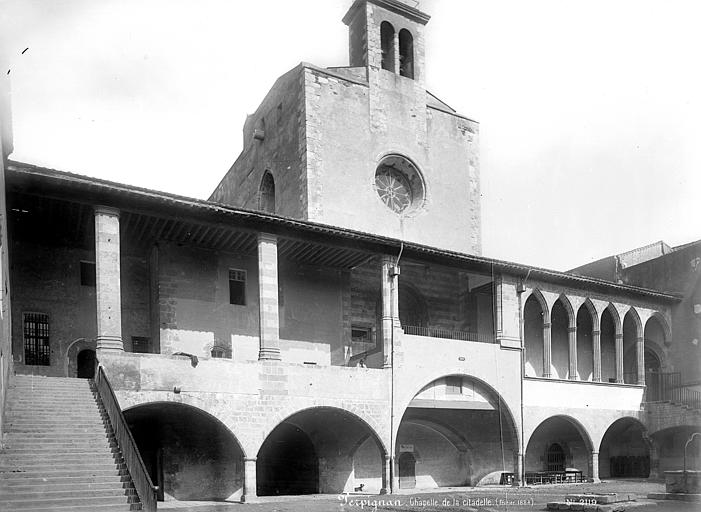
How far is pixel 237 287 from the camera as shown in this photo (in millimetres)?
22078

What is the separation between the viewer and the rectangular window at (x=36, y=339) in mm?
19406

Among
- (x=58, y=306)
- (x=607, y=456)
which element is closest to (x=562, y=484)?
(x=607, y=456)

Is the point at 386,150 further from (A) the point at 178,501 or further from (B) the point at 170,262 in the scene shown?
(A) the point at 178,501

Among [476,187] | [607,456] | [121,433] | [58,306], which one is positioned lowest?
[607,456]

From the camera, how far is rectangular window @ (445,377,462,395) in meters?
22.7

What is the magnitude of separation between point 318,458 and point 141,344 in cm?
680

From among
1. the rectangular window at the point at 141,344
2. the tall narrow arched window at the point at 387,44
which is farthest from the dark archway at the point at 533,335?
the rectangular window at the point at 141,344

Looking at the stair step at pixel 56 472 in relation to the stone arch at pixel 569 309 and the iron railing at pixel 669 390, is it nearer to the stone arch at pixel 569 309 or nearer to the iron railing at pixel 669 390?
the stone arch at pixel 569 309

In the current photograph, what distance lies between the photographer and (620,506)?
16344 millimetres

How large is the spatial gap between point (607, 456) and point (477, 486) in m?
7.84

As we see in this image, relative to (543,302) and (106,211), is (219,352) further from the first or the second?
(543,302)

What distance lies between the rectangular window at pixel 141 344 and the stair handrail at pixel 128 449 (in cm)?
471

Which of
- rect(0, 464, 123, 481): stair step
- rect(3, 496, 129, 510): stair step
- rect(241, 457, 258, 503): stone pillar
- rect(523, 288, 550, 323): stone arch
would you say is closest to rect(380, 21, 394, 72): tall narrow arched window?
rect(523, 288, 550, 323): stone arch

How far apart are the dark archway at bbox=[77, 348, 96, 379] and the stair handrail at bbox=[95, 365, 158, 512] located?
14.9 feet
